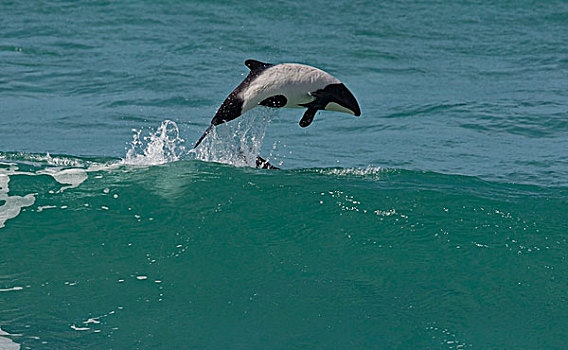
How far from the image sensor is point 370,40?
64.0 ft

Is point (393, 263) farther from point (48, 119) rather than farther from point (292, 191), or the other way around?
point (48, 119)

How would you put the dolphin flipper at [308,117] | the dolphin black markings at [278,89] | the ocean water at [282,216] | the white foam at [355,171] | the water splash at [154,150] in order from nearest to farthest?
the ocean water at [282,216] < the dolphin black markings at [278,89] < the dolphin flipper at [308,117] < the white foam at [355,171] < the water splash at [154,150]

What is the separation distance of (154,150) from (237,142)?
1.05m

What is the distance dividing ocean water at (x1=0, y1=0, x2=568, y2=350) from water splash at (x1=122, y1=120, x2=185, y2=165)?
5cm

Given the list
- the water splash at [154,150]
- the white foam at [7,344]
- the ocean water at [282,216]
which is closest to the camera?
the white foam at [7,344]

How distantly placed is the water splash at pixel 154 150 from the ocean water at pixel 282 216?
0.05 metres

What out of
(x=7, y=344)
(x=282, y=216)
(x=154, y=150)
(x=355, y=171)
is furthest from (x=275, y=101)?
(x=7, y=344)

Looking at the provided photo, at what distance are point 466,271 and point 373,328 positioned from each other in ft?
4.17

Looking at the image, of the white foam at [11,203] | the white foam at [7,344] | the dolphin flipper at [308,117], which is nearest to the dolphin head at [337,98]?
the dolphin flipper at [308,117]

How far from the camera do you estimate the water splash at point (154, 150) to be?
9859 mm

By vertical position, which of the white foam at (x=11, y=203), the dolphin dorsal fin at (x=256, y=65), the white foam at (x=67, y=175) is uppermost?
the dolphin dorsal fin at (x=256, y=65)

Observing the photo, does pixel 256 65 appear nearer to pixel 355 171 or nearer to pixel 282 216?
pixel 282 216

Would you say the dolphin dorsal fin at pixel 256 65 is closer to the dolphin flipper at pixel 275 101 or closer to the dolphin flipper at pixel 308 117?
the dolphin flipper at pixel 275 101

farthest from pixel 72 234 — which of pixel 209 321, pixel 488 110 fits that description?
pixel 488 110
